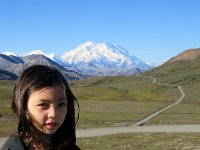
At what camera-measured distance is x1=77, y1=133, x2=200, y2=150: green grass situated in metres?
33.2

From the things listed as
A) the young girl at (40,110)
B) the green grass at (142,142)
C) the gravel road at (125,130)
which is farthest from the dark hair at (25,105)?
the gravel road at (125,130)

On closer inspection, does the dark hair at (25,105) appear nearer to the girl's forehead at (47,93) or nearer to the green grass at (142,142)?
the girl's forehead at (47,93)

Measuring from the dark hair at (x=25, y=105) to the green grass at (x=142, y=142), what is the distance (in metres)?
29.2

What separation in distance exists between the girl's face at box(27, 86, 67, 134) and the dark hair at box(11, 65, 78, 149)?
0.12 feet

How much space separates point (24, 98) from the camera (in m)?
3.47

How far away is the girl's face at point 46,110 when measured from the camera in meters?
3.43

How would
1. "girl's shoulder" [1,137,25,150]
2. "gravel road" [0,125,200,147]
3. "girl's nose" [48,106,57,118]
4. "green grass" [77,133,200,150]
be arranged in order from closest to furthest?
"girl's shoulder" [1,137,25,150]
"girl's nose" [48,106,57,118]
"green grass" [77,133,200,150]
"gravel road" [0,125,200,147]

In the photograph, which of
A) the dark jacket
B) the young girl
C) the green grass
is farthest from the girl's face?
the green grass

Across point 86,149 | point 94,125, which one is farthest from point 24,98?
point 94,125

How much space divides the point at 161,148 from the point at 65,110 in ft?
97.3

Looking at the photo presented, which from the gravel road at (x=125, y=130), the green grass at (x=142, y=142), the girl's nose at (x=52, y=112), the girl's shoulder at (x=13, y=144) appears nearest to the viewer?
the girl's shoulder at (x=13, y=144)

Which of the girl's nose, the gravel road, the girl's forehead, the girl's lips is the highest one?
the girl's forehead

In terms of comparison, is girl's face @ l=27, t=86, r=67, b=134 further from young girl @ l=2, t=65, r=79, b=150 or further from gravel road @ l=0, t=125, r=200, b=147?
gravel road @ l=0, t=125, r=200, b=147

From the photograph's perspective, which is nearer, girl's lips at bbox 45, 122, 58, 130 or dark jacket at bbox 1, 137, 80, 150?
dark jacket at bbox 1, 137, 80, 150
